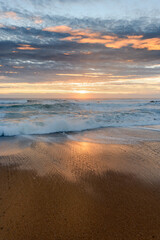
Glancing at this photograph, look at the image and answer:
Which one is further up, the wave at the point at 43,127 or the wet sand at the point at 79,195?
the wave at the point at 43,127

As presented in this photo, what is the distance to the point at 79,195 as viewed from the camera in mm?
3029

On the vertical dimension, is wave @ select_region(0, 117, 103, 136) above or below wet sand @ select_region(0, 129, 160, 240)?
above

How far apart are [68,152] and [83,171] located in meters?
1.42

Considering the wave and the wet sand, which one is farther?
the wave

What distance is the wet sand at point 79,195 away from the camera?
2.24 meters

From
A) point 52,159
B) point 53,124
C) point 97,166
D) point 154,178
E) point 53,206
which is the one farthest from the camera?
point 53,124

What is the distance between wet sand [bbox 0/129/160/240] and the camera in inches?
88.3

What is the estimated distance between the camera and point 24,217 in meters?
2.43

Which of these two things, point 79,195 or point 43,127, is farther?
point 43,127

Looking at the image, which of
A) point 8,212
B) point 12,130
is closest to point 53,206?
point 8,212

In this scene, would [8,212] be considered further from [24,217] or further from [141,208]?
[141,208]

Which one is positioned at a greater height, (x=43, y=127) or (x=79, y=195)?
(x=43, y=127)

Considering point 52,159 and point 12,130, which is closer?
point 52,159

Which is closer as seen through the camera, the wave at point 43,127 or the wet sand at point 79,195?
the wet sand at point 79,195
